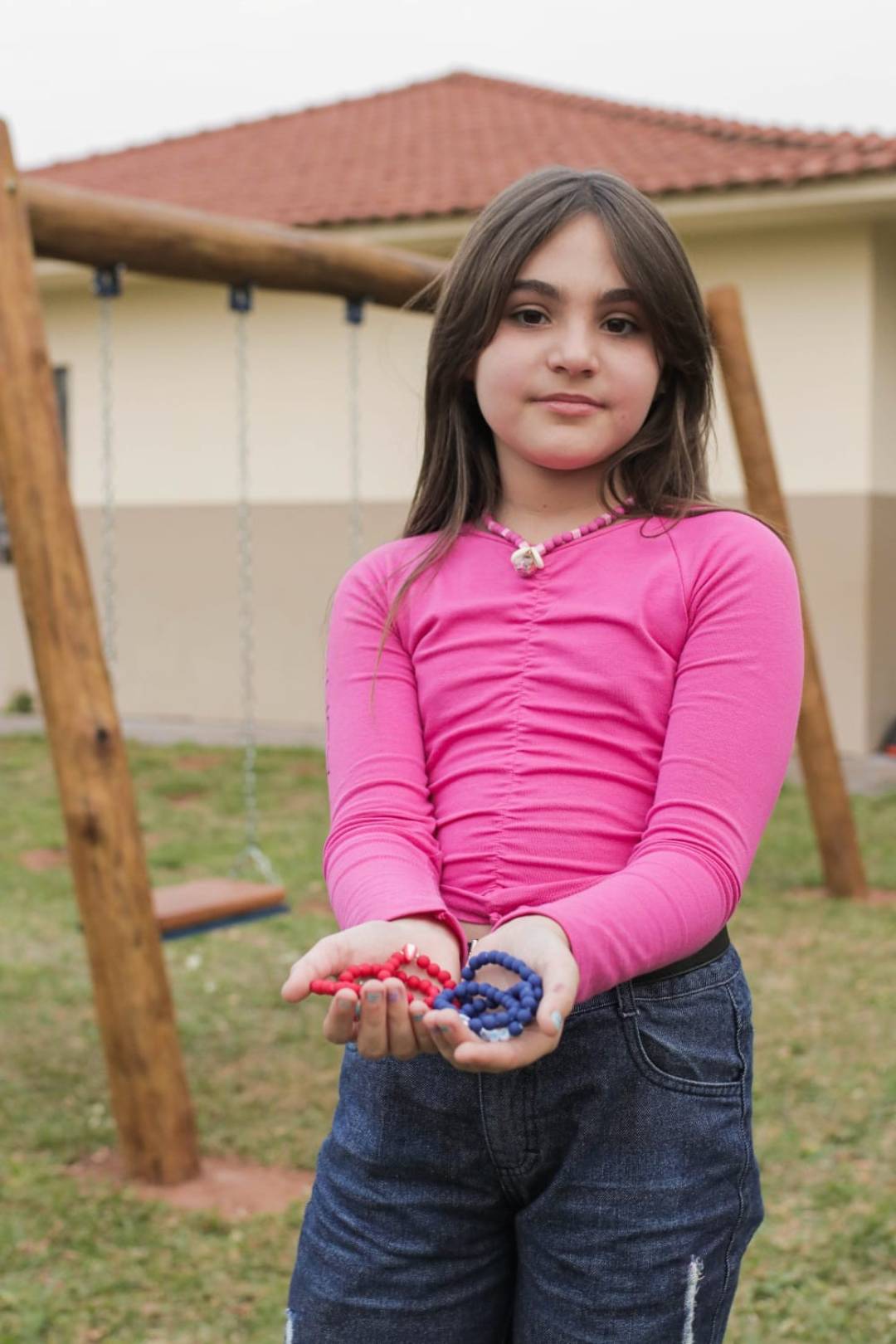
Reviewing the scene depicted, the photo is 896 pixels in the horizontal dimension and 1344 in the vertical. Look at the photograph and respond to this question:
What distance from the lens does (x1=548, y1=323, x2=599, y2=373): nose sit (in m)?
1.49

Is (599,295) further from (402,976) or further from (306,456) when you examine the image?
(306,456)

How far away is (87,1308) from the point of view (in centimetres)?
291

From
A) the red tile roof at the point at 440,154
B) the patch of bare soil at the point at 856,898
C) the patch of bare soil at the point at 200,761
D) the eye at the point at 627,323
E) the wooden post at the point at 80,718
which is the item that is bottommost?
the patch of bare soil at the point at 200,761

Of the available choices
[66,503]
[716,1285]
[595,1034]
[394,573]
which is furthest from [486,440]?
[66,503]

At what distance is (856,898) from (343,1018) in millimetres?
5038

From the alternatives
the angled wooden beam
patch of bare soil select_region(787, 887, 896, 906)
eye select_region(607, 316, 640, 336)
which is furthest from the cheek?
patch of bare soil select_region(787, 887, 896, 906)

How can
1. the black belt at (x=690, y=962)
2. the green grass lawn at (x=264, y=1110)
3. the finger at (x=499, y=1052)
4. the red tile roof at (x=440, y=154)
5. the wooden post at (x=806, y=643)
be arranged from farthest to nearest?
the red tile roof at (x=440, y=154) < the wooden post at (x=806, y=643) < the green grass lawn at (x=264, y=1110) < the black belt at (x=690, y=962) < the finger at (x=499, y=1052)

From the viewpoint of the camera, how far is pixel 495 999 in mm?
1255

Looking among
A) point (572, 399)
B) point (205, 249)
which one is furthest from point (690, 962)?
point (205, 249)

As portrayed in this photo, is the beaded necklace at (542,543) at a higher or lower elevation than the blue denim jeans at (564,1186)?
higher

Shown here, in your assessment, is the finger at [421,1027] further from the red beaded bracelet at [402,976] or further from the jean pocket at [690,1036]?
the jean pocket at [690,1036]

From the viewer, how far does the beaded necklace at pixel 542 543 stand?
155 cm

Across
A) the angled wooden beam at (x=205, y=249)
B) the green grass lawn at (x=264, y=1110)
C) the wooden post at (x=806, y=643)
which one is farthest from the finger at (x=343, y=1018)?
the wooden post at (x=806, y=643)

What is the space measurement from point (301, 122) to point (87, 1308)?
12.2 m
